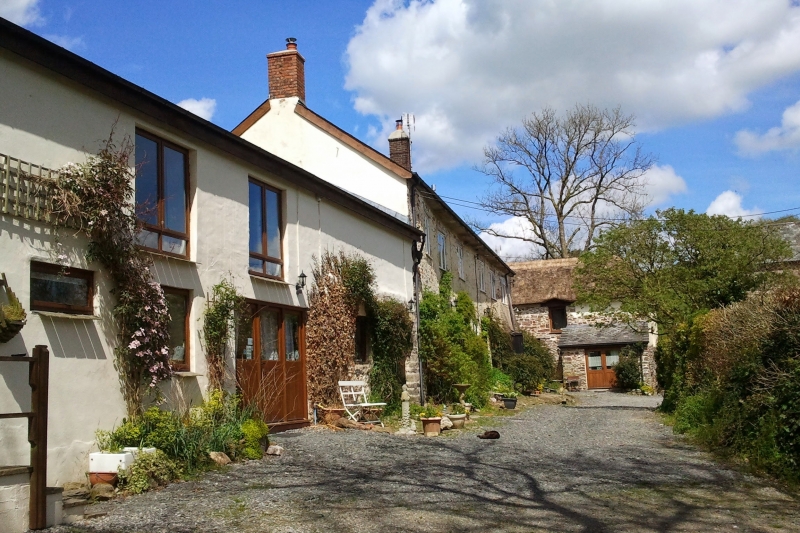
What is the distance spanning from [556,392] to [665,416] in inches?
506

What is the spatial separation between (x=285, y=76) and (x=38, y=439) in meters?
15.7

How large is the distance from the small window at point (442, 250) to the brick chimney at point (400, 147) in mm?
2729

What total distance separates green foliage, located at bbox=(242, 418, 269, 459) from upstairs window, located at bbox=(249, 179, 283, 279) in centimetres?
303

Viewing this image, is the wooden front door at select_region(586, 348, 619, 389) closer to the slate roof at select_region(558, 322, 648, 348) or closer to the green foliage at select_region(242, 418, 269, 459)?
the slate roof at select_region(558, 322, 648, 348)

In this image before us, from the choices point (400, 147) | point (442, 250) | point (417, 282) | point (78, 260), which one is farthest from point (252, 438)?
point (442, 250)

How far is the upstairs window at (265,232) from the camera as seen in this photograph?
12922mm

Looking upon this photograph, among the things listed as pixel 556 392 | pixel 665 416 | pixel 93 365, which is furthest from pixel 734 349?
pixel 556 392

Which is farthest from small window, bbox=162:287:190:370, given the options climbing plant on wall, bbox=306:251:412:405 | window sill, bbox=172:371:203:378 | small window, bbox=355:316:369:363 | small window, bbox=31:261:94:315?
small window, bbox=355:316:369:363

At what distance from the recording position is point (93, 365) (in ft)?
28.8

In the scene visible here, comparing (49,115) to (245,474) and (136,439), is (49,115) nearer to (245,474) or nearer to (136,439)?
(136,439)

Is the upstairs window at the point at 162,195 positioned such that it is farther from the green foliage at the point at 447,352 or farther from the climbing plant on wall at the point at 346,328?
the green foliage at the point at 447,352

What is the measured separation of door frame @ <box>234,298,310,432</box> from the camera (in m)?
12.3

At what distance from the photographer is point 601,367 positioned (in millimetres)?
37250

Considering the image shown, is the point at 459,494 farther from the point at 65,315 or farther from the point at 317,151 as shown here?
the point at 317,151
